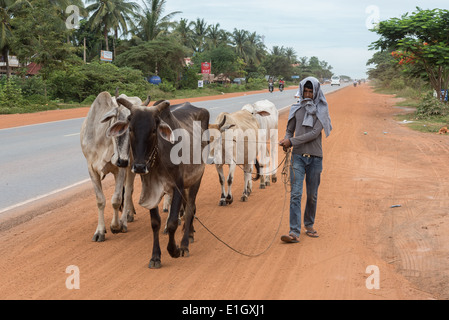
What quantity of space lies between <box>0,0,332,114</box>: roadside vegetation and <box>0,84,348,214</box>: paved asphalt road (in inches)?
313

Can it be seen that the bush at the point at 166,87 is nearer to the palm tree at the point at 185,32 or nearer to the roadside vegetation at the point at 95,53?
the roadside vegetation at the point at 95,53

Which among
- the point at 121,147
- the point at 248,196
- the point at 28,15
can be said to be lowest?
the point at 248,196

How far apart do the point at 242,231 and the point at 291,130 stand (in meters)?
1.46

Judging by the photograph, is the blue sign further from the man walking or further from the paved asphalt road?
the man walking

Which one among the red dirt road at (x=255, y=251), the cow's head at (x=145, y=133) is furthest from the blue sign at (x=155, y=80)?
the cow's head at (x=145, y=133)

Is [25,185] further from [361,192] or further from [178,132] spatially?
[361,192]

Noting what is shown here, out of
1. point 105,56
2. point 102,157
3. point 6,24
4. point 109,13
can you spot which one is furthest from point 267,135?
point 109,13

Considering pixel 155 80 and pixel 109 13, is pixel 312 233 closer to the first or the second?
pixel 155 80

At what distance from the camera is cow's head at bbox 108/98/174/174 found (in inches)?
190

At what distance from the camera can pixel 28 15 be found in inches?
1212

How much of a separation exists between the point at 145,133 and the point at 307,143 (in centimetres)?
224

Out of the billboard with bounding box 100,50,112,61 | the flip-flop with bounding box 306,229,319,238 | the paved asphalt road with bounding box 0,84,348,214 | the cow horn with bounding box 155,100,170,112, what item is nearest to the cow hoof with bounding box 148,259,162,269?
the cow horn with bounding box 155,100,170,112

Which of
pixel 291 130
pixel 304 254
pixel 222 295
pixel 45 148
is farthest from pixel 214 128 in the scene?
pixel 45 148
